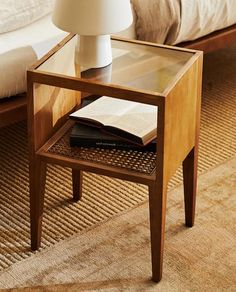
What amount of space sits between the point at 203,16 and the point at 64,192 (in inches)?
26.2

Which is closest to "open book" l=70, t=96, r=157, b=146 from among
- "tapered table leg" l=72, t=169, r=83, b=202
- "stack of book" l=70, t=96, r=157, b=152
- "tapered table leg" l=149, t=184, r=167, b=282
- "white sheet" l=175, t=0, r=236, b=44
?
"stack of book" l=70, t=96, r=157, b=152

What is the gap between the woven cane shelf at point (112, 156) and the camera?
145cm

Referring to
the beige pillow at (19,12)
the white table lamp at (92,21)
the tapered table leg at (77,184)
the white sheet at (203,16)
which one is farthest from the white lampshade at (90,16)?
the white sheet at (203,16)

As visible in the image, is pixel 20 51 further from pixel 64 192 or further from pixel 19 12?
pixel 64 192

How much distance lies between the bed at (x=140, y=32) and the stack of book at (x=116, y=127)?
0.21m

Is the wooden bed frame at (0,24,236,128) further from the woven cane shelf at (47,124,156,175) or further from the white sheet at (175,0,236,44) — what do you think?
the woven cane shelf at (47,124,156,175)

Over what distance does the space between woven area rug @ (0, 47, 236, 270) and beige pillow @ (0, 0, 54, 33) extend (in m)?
0.41

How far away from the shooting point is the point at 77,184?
1.76 metres

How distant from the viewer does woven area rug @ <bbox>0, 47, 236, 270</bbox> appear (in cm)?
166

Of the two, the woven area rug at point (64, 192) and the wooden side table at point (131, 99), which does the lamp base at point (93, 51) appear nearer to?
the wooden side table at point (131, 99)

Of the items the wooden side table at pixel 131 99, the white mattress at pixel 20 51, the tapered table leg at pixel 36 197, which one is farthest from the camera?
the white mattress at pixel 20 51

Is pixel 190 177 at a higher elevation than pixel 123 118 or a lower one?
lower

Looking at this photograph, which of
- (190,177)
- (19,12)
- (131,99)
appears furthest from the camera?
(19,12)

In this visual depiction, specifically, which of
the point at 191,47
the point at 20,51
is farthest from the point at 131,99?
the point at 191,47
